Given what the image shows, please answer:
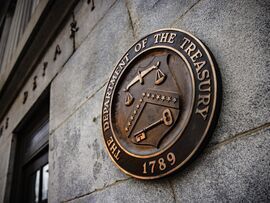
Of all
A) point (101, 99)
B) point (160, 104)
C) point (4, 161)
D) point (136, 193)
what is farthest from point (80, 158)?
point (4, 161)

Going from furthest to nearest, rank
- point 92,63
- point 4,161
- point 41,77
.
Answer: point 4,161
point 41,77
point 92,63

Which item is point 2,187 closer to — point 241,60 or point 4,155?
point 4,155

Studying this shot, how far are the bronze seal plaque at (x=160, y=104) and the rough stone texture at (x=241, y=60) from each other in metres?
0.06

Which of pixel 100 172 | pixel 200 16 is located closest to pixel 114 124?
pixel 100 172

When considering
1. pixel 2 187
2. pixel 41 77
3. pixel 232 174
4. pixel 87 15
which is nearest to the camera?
pixel 232 174

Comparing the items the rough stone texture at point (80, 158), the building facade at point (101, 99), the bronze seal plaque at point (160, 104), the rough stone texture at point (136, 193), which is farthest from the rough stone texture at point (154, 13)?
the rough stone texture at point (136, 193)

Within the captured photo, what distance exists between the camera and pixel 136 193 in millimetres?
1442

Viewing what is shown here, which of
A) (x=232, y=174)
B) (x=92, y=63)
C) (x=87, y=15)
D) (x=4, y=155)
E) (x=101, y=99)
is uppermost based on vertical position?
(x=87, y=15)

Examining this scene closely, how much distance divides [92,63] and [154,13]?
2.61 feet

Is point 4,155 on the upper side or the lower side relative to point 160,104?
upper

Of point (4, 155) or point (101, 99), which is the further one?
point (4, 155)

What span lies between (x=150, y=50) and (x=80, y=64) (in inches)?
43.7

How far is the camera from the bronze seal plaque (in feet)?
3.80

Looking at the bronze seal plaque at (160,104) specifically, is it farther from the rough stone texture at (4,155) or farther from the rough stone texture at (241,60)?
the rough stone texture at (4,155)
